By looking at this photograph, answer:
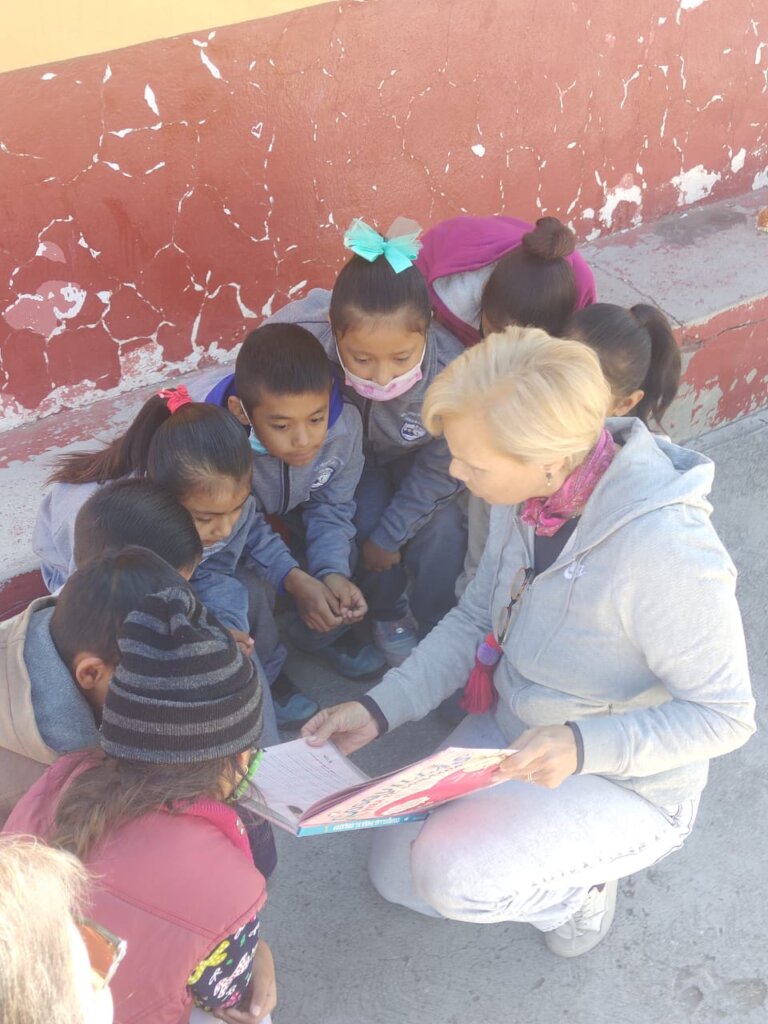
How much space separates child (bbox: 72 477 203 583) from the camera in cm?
186

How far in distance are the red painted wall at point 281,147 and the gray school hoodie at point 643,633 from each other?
1.41 m

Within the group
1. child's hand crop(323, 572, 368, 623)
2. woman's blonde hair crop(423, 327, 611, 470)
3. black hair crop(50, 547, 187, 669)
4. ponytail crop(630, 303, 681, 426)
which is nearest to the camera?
black hair crop(50, 547, 187, 669)

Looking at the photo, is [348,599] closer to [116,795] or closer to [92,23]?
[116,795]

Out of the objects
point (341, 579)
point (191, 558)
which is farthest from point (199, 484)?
point (341, 579)

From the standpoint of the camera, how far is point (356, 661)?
275cm

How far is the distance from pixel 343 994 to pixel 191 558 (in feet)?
3.13

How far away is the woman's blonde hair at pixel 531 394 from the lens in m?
1.63

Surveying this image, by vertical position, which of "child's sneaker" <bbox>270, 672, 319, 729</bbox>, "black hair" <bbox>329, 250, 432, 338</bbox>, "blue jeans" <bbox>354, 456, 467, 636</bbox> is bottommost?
"child's sneaker" <bbox>270, 672, 319, 729</bbox>

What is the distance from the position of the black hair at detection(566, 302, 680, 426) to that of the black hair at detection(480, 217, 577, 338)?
0.33ft

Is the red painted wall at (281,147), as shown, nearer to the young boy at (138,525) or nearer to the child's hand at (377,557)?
the child's hand at (377,557)

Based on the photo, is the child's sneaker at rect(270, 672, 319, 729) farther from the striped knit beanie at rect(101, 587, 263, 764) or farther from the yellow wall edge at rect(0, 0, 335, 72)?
the yellow wall edge at rect(0, 0, 335, 72)

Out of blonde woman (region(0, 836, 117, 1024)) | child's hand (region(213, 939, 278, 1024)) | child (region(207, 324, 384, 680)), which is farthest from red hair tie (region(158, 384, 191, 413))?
blonde woman (region(0, 836, 117, 1024))

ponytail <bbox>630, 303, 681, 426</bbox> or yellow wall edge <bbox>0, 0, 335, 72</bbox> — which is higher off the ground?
yellow wall edge <bbox>0, 0, 335, 72</bbox>

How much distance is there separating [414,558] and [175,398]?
89 centimetres
